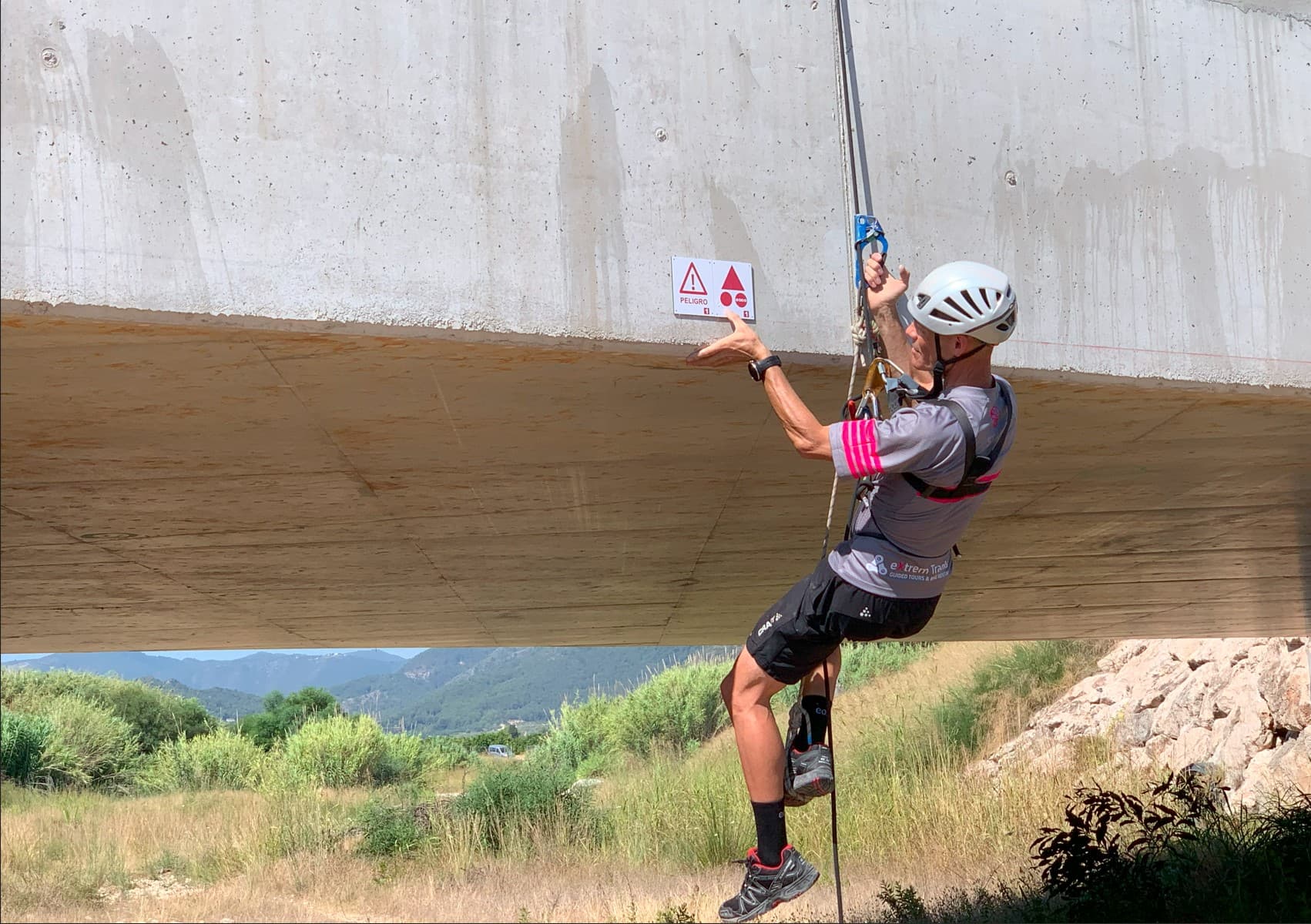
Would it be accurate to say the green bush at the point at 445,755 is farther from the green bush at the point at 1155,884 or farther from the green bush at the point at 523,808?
the green bush at the point at 1155,884

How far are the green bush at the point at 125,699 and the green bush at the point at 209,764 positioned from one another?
1.45 ft

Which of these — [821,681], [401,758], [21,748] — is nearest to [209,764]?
[401,758]

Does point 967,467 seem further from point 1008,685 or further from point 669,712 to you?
point 669,712

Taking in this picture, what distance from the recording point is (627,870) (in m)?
12.0

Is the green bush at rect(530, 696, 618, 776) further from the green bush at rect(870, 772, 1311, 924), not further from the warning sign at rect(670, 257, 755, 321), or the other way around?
the warning sign at rect(670, 257, 755, 321)

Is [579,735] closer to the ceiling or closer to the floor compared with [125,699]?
closer to the floor

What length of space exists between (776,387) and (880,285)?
2.12 ft

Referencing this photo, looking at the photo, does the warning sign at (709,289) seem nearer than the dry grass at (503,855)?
Yes

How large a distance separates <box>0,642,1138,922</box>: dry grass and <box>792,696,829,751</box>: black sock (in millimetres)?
3937

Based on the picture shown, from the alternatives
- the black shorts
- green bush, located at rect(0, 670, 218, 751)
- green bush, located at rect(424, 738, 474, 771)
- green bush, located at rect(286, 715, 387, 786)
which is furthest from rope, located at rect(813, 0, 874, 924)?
green bush, located at rect(424, 738, 474, 771)

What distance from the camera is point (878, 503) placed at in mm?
3857

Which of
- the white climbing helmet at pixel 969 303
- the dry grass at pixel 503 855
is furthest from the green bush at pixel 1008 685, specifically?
the white climbing helmet at pixel 969 303

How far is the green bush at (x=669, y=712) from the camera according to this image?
2464 cm

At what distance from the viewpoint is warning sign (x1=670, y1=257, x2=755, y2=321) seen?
3.72m
